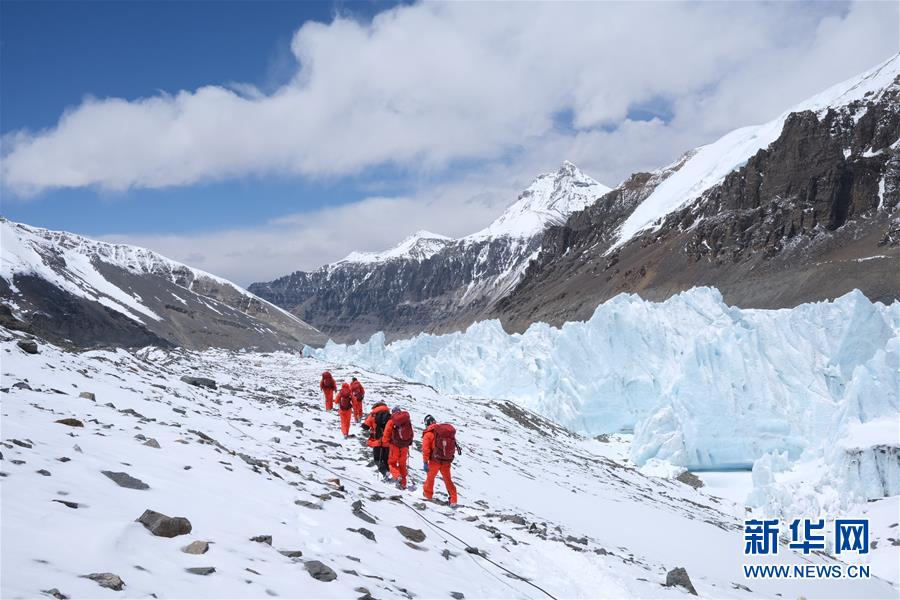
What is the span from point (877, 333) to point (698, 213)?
105 metres

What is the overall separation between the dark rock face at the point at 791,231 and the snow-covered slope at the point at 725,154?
30.8 ft

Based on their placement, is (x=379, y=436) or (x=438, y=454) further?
(x=379, y=436)

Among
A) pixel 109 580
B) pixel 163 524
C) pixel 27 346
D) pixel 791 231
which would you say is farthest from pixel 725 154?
pixel 109 580

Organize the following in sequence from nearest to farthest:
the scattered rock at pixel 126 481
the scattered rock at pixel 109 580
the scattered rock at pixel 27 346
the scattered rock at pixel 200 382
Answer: the scattered rock at pixel 109 580 → the scattered rock at pixel 126 481 → the scattered rock at pixel 27 346 → the scattered rock at pixel 200 382

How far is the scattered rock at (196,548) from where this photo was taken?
4567 mm

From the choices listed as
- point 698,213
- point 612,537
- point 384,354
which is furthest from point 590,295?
point 612,537

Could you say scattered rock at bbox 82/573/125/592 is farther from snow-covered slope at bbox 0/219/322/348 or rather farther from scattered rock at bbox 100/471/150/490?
snow-covered slope at bbox 0/219/322/348

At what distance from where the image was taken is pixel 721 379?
26.8 m

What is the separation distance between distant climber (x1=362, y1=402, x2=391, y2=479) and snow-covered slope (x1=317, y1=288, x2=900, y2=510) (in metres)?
14.4

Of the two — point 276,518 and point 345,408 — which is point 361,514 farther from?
point 345,408

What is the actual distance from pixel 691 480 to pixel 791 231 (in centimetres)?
8991

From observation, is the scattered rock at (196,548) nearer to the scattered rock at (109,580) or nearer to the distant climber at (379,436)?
the scattered rock at (109,580)

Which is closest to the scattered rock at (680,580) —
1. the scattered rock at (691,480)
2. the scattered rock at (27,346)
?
the scattered rock at (27,346)

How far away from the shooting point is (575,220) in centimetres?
18838
